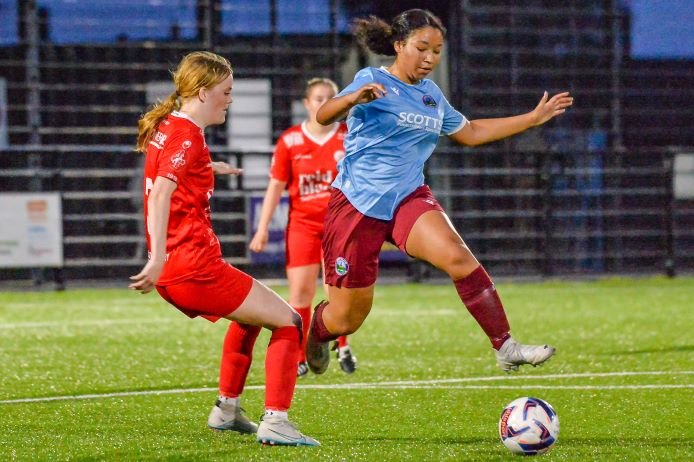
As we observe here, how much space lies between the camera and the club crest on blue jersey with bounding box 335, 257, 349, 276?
679cm

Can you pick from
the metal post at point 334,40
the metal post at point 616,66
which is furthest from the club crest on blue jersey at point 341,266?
the metal post at point 616,66

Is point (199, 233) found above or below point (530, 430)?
above

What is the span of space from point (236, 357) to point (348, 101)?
1.25 m

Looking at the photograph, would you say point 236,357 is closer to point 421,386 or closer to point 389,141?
point 389,141

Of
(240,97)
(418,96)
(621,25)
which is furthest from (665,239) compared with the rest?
(418,96)

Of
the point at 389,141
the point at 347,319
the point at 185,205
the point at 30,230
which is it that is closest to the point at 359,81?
the point at 389,141

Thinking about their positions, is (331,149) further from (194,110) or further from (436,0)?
(436,0)

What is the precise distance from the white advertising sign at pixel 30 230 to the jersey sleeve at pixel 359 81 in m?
10.2

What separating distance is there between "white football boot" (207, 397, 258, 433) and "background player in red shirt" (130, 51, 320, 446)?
0.33m

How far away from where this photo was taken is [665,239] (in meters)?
18.5

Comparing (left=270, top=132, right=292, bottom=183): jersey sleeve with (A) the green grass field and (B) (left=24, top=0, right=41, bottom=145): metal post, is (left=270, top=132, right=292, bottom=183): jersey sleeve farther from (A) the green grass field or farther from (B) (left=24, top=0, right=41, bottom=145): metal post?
(B) (left=24, top=0, right=41, bottom=145): metal post

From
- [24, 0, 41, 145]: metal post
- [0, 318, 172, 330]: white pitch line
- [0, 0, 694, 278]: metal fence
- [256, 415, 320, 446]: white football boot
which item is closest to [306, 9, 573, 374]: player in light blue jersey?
[256, 415, 320, 446]: white football boot

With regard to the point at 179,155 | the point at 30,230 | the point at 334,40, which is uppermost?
the point at 334,40

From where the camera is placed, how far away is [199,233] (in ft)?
18.7
